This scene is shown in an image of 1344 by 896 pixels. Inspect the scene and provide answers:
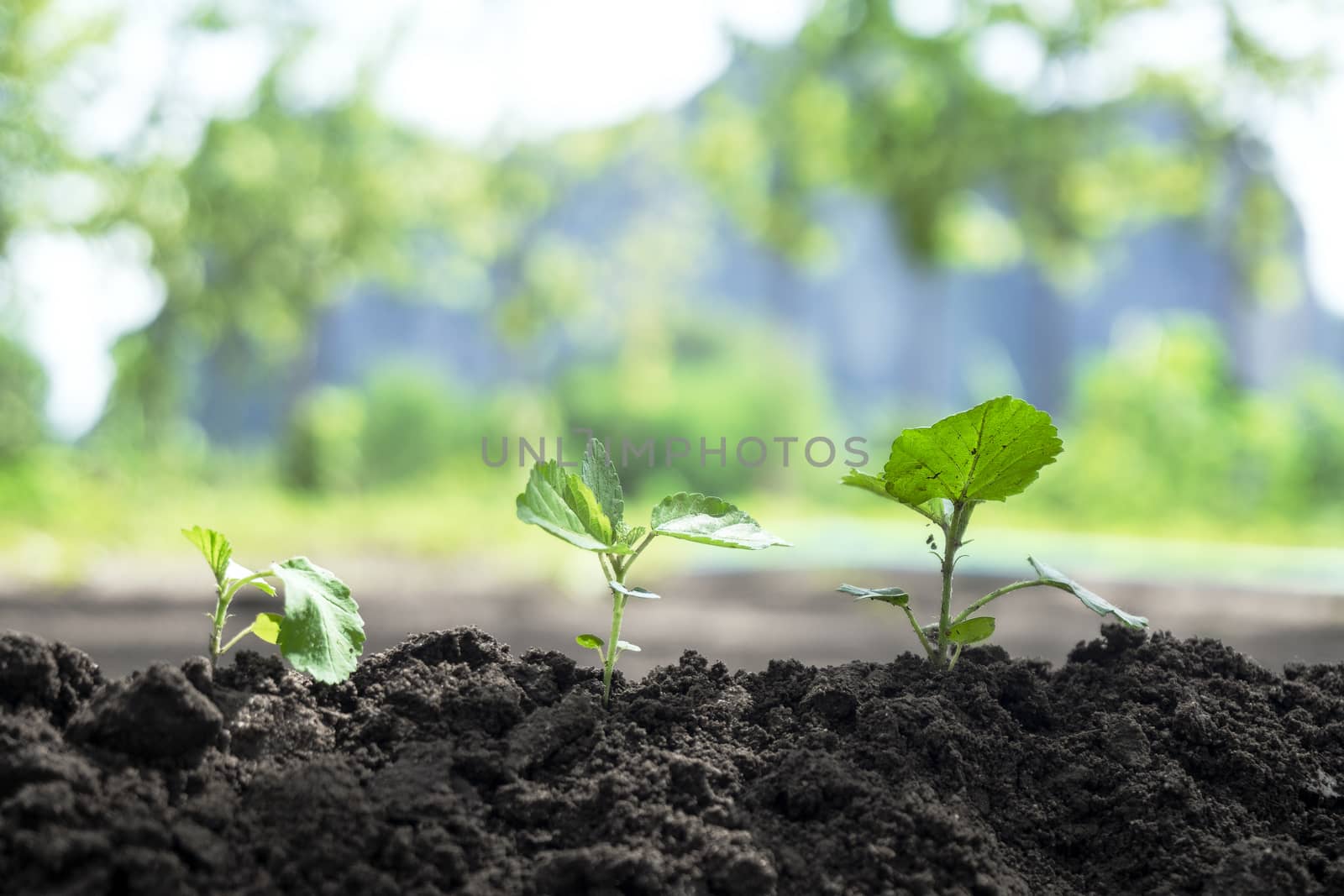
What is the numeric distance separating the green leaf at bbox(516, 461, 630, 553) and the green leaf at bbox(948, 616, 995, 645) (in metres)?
0.40

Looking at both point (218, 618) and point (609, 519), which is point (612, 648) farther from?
point (218, 618)

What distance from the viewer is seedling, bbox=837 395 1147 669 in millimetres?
1104

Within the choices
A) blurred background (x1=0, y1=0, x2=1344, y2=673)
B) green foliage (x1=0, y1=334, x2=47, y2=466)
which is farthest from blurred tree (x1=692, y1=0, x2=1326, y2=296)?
green foliage (x1=0, y1=334, x2=47, y2=466)

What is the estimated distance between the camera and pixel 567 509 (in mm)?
1053

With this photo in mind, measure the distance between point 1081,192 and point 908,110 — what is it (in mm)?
2009

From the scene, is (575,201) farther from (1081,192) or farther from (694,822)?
(694,822)

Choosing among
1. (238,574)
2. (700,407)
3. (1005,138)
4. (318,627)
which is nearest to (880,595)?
(318,627)

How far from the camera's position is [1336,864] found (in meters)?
0.97

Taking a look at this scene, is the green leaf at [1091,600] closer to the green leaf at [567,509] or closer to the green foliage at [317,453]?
the green leaf at [567,509]

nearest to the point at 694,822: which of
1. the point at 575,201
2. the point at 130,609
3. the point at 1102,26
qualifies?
the point at 130,609

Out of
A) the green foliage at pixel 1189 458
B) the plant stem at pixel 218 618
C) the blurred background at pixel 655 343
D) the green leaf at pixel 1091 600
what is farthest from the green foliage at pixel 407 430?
the green leaf at pixel 1091 600

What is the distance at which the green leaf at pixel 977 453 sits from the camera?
1.11 metres

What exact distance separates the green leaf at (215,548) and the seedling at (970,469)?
63 centimetres

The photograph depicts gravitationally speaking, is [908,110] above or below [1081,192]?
above
